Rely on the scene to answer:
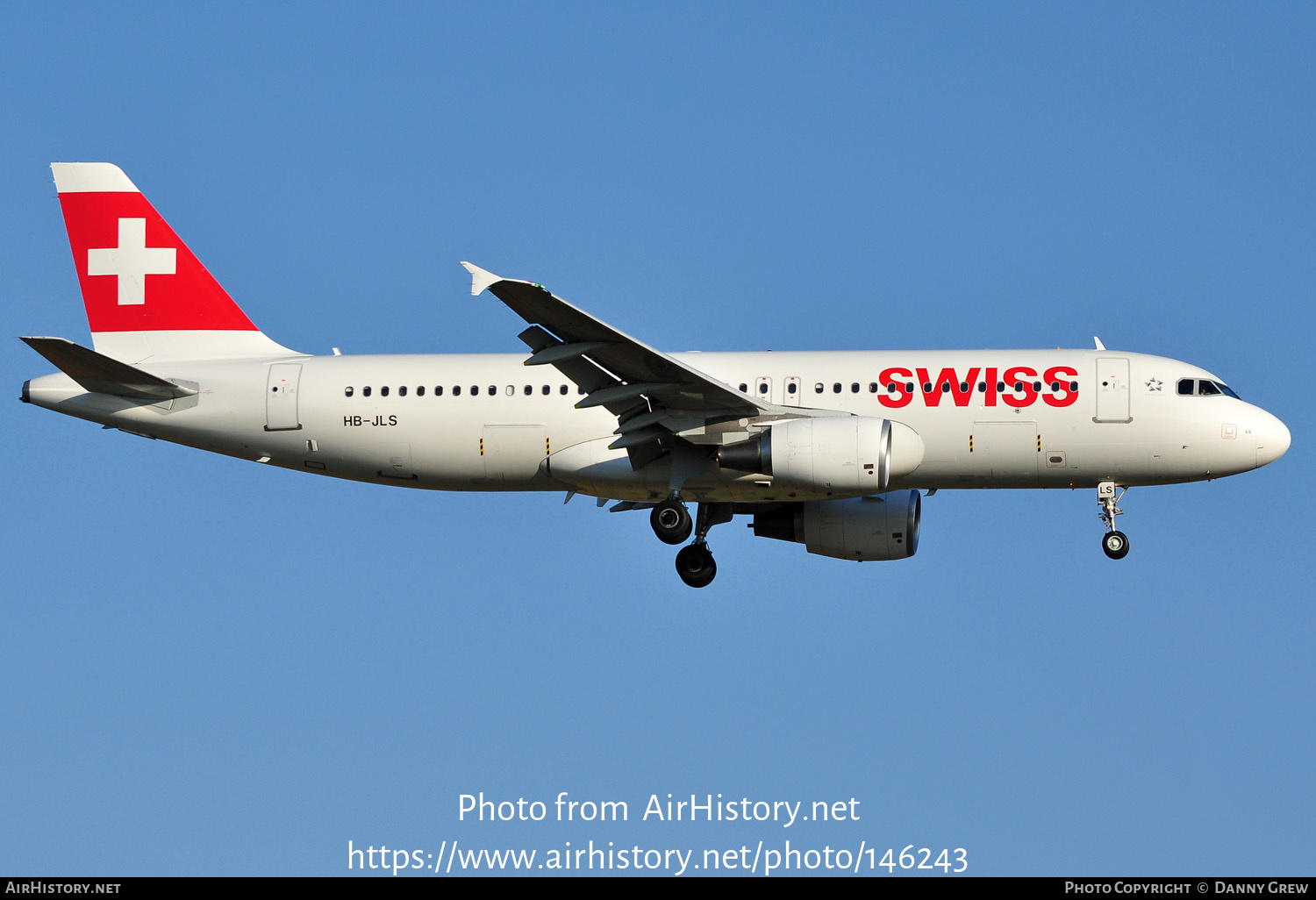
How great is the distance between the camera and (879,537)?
37656 millimetres

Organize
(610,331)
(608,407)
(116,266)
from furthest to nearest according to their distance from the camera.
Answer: (116,266), (608,407), (610,331)

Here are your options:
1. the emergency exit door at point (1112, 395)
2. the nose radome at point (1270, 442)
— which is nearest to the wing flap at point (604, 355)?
the emergency exit door at point (1112, 395)

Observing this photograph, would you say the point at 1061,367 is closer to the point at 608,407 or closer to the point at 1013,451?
the point at 1013,451

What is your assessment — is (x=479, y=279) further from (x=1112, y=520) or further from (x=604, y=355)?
(x=1112, y=520)

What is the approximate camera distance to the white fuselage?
34312 millimetres

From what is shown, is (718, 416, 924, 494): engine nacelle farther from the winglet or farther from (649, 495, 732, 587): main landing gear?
the winglet

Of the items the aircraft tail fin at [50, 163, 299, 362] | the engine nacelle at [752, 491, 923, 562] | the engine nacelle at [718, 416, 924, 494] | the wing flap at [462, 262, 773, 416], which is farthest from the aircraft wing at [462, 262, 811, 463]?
the aircraft tail fin at [50, 163, 299, 362]

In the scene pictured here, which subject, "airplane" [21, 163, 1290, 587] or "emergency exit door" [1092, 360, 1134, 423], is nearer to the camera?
"airplane" [21, 163, 1290, 587]

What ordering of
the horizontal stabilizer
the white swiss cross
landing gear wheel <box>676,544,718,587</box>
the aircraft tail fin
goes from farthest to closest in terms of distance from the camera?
the white swiss cross → the aircraft tail fin → landing gear wheel <box>676,544,718,587</box> → the horizontal stabilizer

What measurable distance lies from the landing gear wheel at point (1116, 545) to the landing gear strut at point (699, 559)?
835 centimetres

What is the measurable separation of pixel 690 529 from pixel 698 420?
8.98ft
